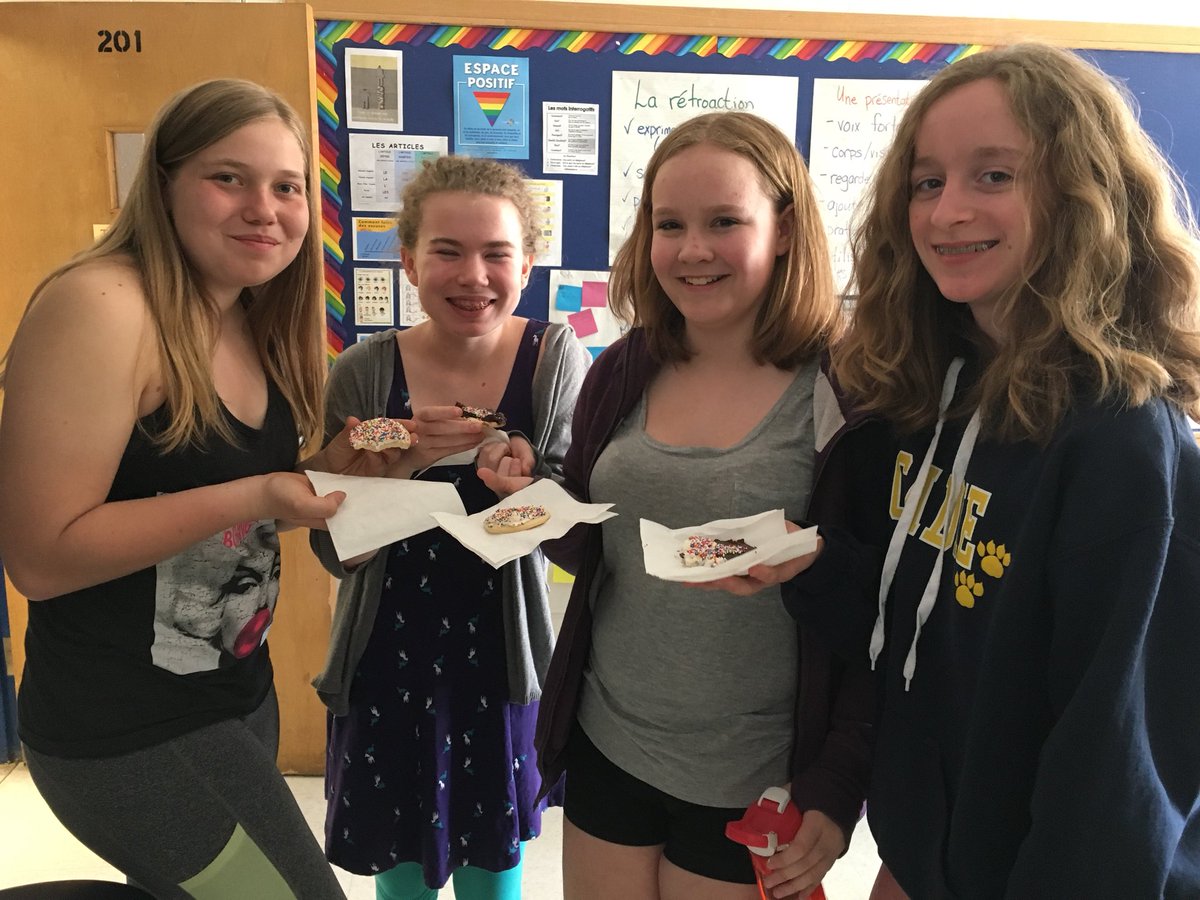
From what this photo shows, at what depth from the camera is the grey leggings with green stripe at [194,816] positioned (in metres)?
1.07

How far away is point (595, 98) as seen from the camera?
258 centimetres

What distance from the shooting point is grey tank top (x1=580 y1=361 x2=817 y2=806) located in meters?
1.17

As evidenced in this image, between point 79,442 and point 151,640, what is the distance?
0.30 meters

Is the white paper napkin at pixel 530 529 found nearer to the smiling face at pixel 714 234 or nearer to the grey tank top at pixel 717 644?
the grey tank top at pixel 717 644

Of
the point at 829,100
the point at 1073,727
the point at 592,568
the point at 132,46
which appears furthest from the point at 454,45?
the point at 1073,727

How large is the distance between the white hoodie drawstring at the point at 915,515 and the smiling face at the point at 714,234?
319mm

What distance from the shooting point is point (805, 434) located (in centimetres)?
117

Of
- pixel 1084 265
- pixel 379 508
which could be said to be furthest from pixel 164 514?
pixel 1084 265

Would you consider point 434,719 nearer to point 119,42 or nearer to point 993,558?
point 993,558

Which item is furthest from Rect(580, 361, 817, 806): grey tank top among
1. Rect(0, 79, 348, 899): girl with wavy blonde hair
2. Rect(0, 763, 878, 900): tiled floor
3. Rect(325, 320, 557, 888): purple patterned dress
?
Rect(0, 763, 878, 900): tiled floor

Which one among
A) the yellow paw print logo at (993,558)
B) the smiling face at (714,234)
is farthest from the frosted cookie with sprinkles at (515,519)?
the yellow paw print logo at (993,558)

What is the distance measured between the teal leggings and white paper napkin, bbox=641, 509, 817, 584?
911 mm

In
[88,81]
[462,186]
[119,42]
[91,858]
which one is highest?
[119,42]

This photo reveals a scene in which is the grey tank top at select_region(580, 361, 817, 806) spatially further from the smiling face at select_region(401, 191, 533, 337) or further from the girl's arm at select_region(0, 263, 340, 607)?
the girl's arm at select_region(0, 263, 340, 607)
